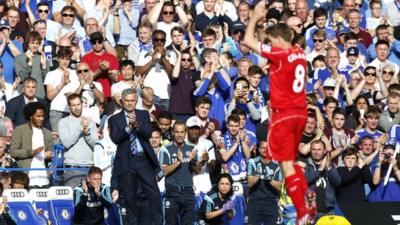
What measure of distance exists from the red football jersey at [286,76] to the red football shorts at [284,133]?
0.10m

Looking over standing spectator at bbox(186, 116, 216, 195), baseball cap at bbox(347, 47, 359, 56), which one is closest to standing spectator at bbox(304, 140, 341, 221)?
standing spectator at bbox(186, 116, 216, 195)

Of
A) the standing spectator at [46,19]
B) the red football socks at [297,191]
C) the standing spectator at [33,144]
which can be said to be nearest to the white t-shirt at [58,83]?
the standing spectator at [33,144]

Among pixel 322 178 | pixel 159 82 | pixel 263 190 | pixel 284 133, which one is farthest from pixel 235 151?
pixel 284 133

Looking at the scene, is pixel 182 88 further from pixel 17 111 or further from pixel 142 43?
pixel 17 111

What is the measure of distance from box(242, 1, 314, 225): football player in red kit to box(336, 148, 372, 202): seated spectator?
5.64 meters

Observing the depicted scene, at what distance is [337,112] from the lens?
2462 centimetres

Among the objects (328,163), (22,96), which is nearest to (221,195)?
(328,163)

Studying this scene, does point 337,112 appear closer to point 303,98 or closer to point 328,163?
point 328,163

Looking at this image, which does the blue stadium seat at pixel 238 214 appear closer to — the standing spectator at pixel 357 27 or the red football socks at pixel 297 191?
the red football socks at pixel 297 191

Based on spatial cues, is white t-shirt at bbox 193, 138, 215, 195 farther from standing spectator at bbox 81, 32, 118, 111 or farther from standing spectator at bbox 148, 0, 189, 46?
standing spectator at bbox 148, 0, 189, 46

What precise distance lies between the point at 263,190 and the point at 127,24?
19.1ft

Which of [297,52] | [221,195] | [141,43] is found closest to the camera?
[297,52]

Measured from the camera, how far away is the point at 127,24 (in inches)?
1061

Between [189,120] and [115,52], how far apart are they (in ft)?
10.9
